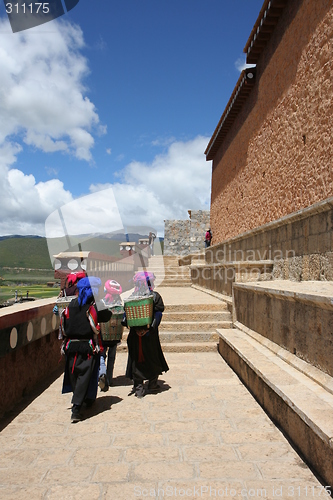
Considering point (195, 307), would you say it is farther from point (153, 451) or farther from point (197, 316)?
point (153, 451)

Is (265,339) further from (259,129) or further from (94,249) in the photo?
(259,129)

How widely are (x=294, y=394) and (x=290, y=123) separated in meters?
7.43

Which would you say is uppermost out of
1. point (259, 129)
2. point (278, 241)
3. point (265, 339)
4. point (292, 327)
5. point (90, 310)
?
point (259, 129)

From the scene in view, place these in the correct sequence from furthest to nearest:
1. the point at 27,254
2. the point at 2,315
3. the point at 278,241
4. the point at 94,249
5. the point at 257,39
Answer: the point at 27,254 < the point at 94,249 < the point at 257,39 < the point at 278,241 < the point at 2,315

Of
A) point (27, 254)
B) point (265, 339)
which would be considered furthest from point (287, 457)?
point (27, 254)

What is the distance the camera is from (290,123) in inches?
349

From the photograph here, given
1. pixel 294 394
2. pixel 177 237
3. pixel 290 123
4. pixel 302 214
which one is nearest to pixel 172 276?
pixel 290 123

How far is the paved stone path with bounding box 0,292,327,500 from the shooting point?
245 cm

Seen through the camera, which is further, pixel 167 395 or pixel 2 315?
pixel 167 395

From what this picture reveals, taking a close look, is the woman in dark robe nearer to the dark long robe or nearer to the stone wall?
the dark long robe

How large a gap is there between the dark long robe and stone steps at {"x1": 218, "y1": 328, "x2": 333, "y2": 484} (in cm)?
113

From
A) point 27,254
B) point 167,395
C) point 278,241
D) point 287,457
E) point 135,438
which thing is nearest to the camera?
point 287,457

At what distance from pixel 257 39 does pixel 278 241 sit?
21.9 feet

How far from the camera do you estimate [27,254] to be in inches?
5595
